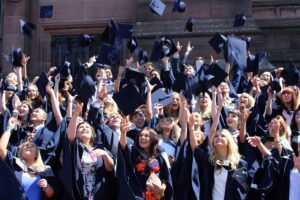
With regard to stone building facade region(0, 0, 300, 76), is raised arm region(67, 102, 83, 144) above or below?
below

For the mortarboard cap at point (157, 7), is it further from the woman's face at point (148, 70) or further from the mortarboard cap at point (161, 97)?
the mortarboard cap at point (161, 97)

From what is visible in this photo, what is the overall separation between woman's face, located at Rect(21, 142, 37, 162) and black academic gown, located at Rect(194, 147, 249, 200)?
167 cm

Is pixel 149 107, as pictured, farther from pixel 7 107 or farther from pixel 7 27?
pixel 7 27

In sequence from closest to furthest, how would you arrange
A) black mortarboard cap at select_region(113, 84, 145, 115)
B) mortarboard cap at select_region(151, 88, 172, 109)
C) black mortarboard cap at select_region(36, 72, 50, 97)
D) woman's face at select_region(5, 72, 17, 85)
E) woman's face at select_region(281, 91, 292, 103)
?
1. black mortarboard cap at select_region(113, 84, 145, 115)
2. woman's face at select_region(281, 91, 292, 103)
3. black mortarboard cap at select_region(36, 72, 50, 97)
4. mortarboard cap at select_region(151, 88, 172, 109)
5. woman's face at select_region(5, 72, 17, 85)

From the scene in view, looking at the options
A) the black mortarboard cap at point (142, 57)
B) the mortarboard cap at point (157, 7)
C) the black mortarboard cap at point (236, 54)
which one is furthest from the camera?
the mortarboard cap at point (157, 7)

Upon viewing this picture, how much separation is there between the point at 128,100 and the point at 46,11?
323 inches

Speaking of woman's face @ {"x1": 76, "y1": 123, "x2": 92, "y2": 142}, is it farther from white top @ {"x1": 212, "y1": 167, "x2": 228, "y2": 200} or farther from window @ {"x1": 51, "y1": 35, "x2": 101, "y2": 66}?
window @ {"x1": 51, "y1": 35, "x2": 101, "y2": 66}

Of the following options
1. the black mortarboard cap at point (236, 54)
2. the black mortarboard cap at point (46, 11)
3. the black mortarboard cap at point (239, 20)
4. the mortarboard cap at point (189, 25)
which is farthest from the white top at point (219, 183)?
the black mortarboard cap at point (46, 11)

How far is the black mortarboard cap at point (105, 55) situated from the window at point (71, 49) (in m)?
5.27

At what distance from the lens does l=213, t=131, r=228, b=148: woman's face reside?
577 centimetres

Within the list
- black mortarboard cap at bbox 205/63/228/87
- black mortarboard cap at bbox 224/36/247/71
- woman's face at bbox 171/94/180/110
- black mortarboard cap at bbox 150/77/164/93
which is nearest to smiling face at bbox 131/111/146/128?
woman's face at bbox 171/94/180/110

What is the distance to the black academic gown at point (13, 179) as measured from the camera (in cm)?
575

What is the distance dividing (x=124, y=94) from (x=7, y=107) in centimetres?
A: 214

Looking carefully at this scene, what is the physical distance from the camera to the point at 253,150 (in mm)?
6289
